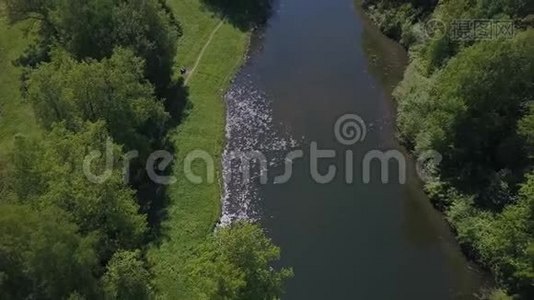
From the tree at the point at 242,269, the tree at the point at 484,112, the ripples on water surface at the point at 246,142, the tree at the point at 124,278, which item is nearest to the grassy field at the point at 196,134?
the ripples on water surface at the point at 246,142

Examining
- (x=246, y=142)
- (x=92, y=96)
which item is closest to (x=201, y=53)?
(x=246, y=142)

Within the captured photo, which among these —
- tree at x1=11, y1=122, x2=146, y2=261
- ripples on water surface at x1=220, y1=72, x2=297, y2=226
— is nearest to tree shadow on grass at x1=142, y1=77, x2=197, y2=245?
ripples on water surface at x1=220, y1=72, x2=297, y2=226

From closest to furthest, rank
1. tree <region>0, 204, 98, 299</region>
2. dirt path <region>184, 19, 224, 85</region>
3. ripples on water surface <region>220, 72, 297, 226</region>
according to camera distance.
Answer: tree <region>0, 204, 98, 299</region> → ripples on water surface <region>220, 72, 297, 226</region> → dirt path <region>184, 19, 224, 85</region>

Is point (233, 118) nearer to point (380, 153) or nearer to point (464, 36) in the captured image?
point (380, 153)

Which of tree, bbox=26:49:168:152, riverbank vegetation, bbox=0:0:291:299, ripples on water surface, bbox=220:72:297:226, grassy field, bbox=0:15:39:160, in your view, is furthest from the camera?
grassy field, bbox=0:15:39:160

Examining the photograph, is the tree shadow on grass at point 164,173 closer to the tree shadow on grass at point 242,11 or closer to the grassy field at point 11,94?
the grassy field at point 11,94

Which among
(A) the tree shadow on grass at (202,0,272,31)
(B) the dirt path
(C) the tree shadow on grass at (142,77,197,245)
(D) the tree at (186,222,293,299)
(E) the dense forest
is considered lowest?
(C) the tree shadow on grass at (142,77,197,245)

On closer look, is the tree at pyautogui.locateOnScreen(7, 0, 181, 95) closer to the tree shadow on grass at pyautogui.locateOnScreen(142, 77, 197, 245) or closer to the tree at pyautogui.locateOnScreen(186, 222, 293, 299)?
the tree shadow on grass at pyautogui.locateOnScreen(142, 77, 197, 245)

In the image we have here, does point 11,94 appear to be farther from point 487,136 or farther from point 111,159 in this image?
point 487,136
